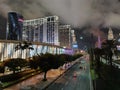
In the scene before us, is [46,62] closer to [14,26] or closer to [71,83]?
[71,83]

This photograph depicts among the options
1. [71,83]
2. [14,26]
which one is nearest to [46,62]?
[71,83]

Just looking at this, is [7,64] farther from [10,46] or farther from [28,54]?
[28,54]

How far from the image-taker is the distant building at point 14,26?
152 metres

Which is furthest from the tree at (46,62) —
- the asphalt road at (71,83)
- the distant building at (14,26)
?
the distant building at (14,26)

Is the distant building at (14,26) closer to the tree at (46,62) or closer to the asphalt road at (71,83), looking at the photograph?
the asphalt road at (71,83)

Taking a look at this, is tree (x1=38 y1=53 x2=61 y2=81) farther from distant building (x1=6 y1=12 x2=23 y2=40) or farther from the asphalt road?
distant building (x1=6 y1=12 x2=23 y2=40)

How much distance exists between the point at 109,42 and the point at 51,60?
60.7 ft

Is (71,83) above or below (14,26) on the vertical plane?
below

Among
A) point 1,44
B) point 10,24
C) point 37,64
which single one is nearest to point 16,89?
point 37,64

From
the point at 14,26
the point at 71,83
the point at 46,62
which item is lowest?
the point at 71,83

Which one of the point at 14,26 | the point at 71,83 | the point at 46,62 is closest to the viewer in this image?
the point at 71,83

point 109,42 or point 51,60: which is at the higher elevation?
point 109,42

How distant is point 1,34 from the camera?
172875 millimetres

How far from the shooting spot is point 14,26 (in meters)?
160
